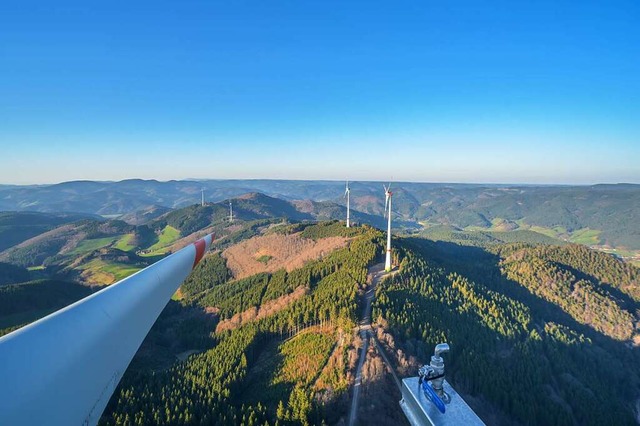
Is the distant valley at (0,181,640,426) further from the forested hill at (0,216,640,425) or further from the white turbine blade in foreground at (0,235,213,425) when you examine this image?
the white turbine blade in foreground at (0,235,213,425)

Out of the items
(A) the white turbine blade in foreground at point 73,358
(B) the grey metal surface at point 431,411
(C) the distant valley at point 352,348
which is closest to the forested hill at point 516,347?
(C) the distant valley at point 352,348

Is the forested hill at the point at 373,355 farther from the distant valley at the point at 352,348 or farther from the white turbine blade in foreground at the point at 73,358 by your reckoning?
the white turbine blade in foreground at the point at 73,358

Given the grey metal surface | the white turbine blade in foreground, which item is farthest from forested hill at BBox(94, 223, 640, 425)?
the white turbine blade in foreground

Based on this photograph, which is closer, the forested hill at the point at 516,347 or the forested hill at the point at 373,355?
the forested hill at the point at 373,355

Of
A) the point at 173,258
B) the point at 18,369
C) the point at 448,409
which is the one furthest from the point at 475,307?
the point at 18,369

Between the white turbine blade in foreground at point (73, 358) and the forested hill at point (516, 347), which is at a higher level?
the white turbine blade in foreground at point (73, 358)

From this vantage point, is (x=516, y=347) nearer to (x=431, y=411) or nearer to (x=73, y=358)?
(x=431, y=411)
